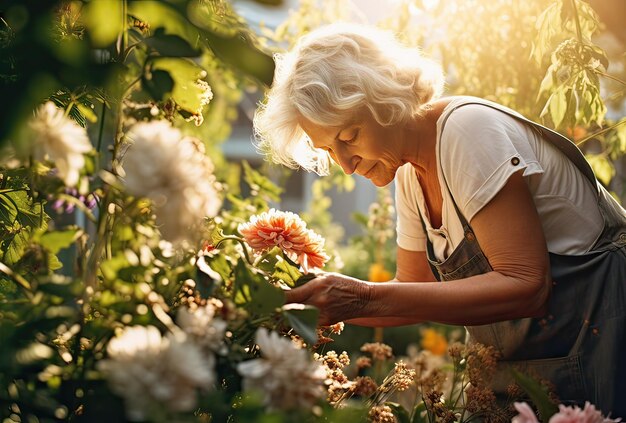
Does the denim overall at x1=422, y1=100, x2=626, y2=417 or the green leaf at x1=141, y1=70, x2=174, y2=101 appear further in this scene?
the denim overall at x1=422, y1=100, x2=626, y2=417

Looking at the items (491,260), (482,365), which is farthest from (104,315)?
(482,365)

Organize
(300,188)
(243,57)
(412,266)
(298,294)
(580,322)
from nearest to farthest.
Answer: (243,57) → (298,294) → (580,322) → (412,266) → (300,188)

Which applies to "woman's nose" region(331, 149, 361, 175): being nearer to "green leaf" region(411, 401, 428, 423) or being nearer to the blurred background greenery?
the blurred background greenery

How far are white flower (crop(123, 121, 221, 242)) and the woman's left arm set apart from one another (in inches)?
18.3

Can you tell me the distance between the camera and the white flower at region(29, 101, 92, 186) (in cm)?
74

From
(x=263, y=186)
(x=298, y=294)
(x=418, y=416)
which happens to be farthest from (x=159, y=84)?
(x=263, y=186)

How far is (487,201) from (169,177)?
813mm

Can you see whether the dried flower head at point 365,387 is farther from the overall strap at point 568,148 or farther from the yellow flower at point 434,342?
the yellow flower at point 434,342

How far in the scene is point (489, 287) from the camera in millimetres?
1326

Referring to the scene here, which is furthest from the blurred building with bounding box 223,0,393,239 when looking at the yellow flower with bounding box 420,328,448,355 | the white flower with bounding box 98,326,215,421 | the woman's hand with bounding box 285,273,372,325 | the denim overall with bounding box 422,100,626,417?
the white flower with bounding box 98,326,215,421

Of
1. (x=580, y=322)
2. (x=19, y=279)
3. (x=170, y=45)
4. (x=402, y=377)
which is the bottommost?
(x=402, y=377)

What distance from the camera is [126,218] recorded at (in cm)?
87

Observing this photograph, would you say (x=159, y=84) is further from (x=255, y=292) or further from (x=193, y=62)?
(x=255, y=292)

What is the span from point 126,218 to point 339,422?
332mm
